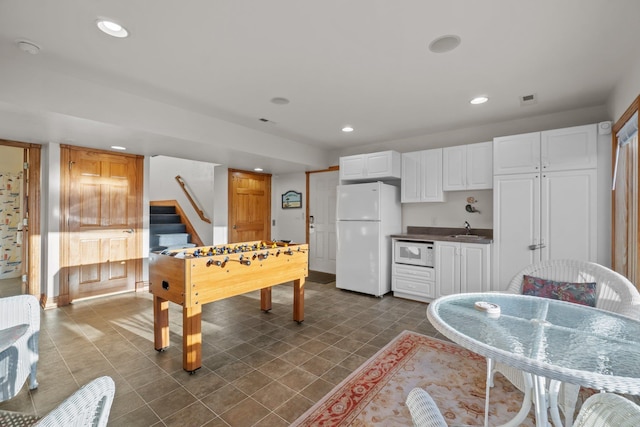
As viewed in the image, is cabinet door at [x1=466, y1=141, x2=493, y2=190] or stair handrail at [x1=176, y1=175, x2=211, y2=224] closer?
cabinet door at [x1=466, y1=141, x2=493, y2=190]

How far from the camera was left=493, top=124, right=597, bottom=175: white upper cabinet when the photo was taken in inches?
119

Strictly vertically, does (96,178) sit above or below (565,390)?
above

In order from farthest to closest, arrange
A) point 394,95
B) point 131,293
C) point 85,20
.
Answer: point 131,293 → point 394,95 → point 85,20

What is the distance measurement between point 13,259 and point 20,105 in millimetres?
4461

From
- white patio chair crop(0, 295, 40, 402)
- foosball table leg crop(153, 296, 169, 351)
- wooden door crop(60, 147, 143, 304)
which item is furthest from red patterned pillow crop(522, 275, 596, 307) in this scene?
wooden door crop(60, 147, 143, 304)

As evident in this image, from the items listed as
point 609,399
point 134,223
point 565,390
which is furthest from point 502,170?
point 134,223

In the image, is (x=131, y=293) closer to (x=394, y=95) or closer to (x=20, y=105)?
(x=20, y=105)

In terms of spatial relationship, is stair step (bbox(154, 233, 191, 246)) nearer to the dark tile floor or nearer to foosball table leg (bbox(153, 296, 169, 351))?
the dark tile floor

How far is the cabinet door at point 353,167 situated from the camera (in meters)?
4.60

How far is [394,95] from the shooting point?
304 cm

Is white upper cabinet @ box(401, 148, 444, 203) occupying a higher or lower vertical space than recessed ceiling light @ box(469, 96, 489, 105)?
lower

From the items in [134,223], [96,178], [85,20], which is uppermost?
[85,20]

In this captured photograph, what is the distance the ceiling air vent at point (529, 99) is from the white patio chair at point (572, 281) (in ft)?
5.95

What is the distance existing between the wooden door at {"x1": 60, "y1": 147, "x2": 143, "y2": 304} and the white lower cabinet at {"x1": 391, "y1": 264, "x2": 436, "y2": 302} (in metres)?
4.02
